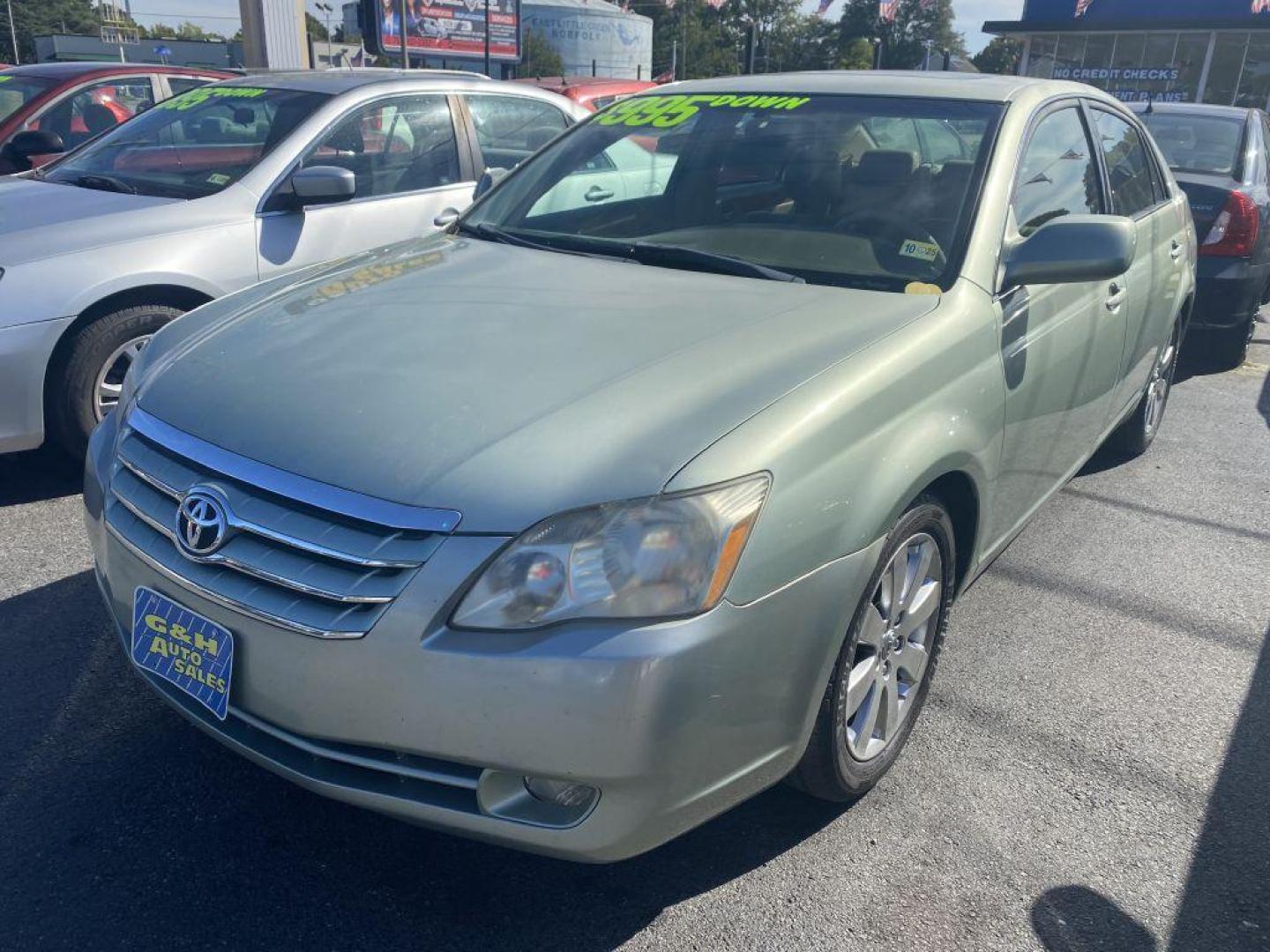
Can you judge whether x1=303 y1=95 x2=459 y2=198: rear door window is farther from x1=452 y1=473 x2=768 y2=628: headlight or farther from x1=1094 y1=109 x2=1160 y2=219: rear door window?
x1=452 y1=473 x2=768 y2=628: headlight

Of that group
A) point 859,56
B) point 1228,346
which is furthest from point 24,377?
point 859,56

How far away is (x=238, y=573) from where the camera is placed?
207cm

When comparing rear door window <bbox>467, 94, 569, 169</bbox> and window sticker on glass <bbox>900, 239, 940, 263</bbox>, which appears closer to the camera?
window sticker on glass <bbox>900, 239, 940, 263</bbox>

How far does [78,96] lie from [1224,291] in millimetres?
7511

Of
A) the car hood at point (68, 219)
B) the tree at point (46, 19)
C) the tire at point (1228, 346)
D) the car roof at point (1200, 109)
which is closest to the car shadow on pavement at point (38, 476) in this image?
the car hood at point (68, 219)

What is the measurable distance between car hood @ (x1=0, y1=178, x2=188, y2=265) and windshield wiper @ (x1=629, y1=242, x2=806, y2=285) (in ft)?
7.73

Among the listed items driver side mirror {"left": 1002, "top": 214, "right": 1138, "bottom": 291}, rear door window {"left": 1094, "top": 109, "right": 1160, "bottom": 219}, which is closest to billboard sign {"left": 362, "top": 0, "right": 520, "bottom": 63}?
rear door window {"left": 1094, "top": 109, "right": 1160, "bottom": 219}

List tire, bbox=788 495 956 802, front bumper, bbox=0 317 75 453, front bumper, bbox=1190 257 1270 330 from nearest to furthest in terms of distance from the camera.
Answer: tire, bbox=788 495 956 802 → front bumper, bbox=0 317 75 453 → front bumper, bbox=1190 257 1270 330

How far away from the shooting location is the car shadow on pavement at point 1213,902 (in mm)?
2236

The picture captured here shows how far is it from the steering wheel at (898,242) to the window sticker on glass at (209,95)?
3511 mm

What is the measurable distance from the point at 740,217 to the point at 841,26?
81.7 m

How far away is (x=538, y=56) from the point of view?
4350 centimetres

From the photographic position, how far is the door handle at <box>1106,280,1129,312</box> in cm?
366

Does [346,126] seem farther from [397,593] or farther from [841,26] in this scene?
[841,26]
